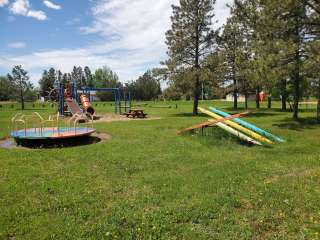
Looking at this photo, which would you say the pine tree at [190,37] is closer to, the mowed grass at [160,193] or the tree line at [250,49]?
the tree line at [250,49]

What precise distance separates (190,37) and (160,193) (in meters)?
23.4

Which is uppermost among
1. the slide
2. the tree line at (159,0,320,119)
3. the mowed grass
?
the tree line at (159,0,320,119)

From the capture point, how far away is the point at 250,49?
20.2 metres

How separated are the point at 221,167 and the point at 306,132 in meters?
8.69

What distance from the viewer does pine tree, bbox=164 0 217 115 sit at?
27031mm

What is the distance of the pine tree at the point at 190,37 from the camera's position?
27.0 m

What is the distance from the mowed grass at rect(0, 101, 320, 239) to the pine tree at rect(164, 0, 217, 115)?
18.0 m

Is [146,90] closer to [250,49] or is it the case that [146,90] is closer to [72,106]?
[72,106]

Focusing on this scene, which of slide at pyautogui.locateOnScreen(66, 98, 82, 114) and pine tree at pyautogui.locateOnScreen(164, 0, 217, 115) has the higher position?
pine tree at pyautogui.locateOnScreen(164, 0, 217, 115)

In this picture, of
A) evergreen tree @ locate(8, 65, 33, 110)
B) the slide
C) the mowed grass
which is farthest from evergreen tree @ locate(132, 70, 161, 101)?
the mowed grass

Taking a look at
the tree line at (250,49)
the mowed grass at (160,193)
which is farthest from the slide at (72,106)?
the mowed grass at (160,193)

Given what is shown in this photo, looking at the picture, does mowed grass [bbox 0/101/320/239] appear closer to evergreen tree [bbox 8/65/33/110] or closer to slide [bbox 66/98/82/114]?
slide [bbox 66/98/82/114]

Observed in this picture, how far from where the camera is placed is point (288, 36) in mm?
16656

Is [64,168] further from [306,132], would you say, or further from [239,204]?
[306,132]
